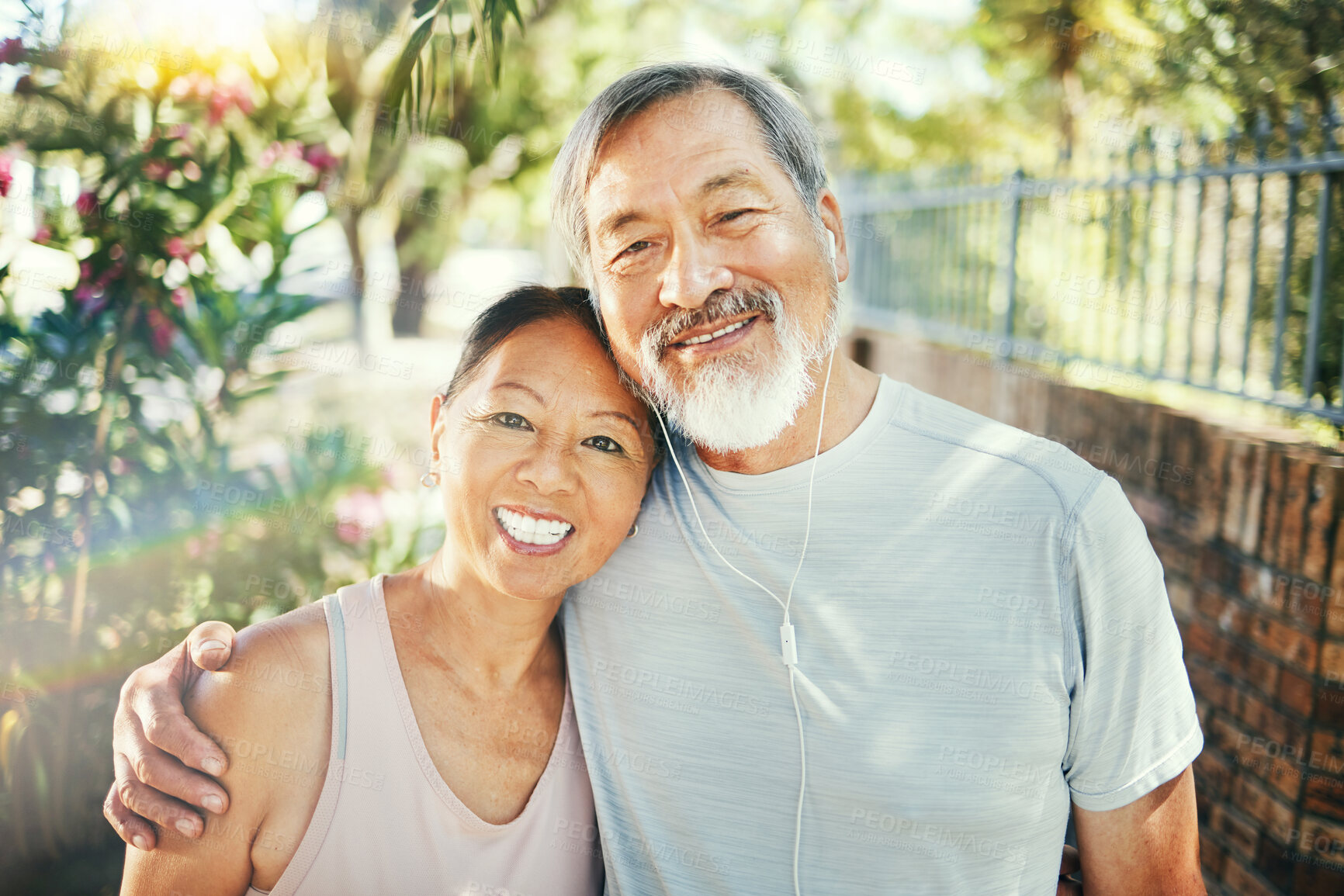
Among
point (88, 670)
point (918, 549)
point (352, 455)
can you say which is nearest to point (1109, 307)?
point (918, 549)

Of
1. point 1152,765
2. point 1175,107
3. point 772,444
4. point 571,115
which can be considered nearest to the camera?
point 1152,765

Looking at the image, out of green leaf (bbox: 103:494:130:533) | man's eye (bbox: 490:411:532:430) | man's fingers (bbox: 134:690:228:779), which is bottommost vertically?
man's fingers (bbox: 134:690:228:779)

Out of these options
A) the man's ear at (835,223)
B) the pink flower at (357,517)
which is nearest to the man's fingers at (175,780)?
the man's ear at (835,223)

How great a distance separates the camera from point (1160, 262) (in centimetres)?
486

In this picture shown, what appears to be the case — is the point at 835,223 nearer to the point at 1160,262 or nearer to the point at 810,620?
the point at 810,620

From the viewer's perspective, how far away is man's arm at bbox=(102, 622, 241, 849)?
1.71 metres

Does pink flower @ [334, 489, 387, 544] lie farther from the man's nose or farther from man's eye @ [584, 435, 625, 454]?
the man's nose

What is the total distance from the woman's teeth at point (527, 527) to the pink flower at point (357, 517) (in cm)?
238

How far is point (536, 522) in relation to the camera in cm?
194

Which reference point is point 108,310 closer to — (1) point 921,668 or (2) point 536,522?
(2) point 536,522

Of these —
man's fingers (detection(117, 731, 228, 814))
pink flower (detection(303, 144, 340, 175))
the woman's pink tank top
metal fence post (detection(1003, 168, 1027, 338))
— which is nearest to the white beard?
the woman's pink tank top

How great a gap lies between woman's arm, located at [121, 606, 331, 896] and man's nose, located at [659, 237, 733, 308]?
1.09m

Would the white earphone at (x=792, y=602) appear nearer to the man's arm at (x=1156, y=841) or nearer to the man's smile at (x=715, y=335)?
the man's smile at (x=715, y=335)

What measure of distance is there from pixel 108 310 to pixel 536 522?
2209 millimetres
